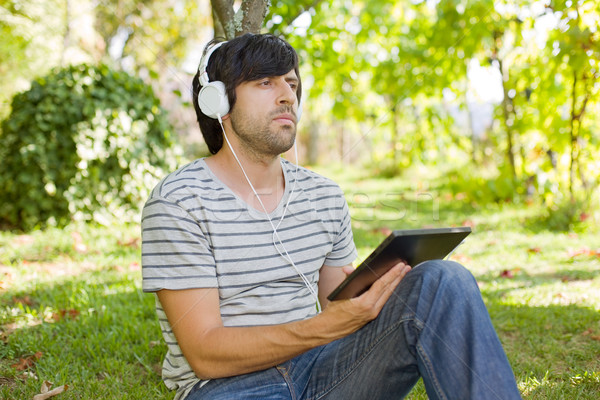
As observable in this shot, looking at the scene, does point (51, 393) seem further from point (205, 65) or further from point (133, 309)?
point (205, 65)

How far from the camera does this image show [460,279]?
1442 millimetres

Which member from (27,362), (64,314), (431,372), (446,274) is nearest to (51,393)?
(27,362)

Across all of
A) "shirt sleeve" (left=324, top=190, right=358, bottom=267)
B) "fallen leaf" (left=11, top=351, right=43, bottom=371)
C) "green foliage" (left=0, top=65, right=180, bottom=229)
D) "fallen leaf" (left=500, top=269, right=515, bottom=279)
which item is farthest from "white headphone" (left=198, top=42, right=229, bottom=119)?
"green foliage" (left=0, top=65, right=180, bottom=229)

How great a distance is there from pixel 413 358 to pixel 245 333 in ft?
1.73

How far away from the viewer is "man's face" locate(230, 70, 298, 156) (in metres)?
1.92

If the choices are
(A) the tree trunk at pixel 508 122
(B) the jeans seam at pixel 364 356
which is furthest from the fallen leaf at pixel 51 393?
(A) the tree trunk at pixel 508 122

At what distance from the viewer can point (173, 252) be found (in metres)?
1.55

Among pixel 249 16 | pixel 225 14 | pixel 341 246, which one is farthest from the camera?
pixel 225 14

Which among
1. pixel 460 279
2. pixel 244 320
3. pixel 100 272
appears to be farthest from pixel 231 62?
pixel 100 272

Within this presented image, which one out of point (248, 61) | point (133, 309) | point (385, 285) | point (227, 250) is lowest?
point (133, 309)

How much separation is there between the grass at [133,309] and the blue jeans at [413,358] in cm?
74

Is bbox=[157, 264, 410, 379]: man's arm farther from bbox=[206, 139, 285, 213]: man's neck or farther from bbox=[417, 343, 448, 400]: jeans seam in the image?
bbox=[206, 139, 285, 213]: man's neck

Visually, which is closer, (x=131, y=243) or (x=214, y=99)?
(x=214, y=99)

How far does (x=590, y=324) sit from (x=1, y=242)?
15.8 feet
